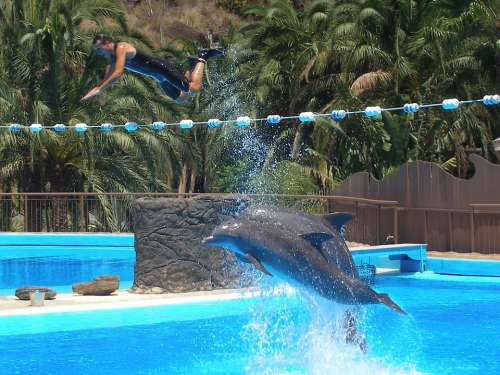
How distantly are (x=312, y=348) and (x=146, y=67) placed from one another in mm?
4142

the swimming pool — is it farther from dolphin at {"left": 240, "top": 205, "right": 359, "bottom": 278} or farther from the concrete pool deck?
dolphin at {"left": 240, "top": 205, "right": 359, "bottom": 278}

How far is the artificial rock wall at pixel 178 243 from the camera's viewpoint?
41.5ft

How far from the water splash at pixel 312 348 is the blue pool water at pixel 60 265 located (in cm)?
418

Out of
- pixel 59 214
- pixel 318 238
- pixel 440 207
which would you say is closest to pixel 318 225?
pixel 318 238

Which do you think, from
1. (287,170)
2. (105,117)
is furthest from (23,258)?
(287,170)

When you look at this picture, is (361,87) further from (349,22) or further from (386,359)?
(386,359)

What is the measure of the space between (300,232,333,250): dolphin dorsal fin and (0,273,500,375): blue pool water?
2.60 feet

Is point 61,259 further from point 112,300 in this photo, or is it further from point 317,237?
point 317,237

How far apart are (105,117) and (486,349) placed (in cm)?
1581

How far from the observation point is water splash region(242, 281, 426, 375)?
25.9ft

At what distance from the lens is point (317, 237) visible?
6730 mm

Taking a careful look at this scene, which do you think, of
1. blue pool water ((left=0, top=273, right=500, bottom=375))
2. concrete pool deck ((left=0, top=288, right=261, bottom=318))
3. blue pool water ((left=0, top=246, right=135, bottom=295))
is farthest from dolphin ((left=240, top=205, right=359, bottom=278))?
blue pool water ((left=0, top=246, right=135, bottom=295))

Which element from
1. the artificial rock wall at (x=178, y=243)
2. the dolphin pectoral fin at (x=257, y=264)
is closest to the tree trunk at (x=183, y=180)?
the artificial rock wall at (x=178, y=243)

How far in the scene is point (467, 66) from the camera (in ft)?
75.9
